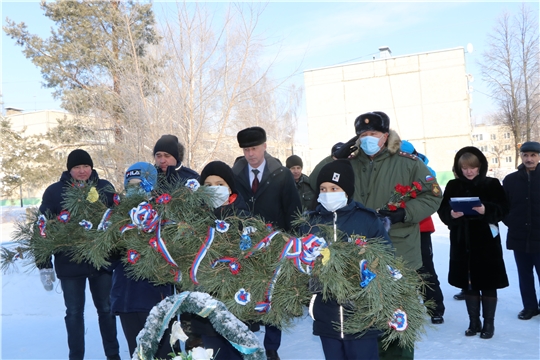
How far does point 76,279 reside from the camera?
14.2 feet

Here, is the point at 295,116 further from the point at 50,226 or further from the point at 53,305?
the point at 50,226

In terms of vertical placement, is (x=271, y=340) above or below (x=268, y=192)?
below

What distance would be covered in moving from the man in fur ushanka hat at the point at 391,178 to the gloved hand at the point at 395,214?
0.05 metres

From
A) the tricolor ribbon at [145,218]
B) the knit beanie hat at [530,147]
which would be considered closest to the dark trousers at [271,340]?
the tricolor ribbon at [145,218]

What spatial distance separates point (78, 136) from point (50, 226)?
10.6 m

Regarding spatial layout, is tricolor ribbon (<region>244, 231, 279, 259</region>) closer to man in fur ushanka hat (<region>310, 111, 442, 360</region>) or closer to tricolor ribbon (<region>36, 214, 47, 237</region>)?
man in fur ushanka hat (<region>310, 111, 442, 360</region>)

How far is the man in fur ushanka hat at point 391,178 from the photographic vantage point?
3570 millimetres

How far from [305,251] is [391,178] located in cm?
132

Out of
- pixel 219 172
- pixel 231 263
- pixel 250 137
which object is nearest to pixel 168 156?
pixel 250 137

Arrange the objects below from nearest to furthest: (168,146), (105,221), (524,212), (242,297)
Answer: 1. (242,297)
2. (105,221)
3. (168,146)
4. (524,212)

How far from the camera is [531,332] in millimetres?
4906

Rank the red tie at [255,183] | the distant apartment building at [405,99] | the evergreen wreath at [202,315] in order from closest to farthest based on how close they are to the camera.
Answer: the evergreen wreath at [202,315]
the red tie at [255,183]
the distant apartment building at [405,99]

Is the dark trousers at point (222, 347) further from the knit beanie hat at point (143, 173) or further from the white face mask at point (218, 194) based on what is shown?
the knit beanie hat at point (143, 173)

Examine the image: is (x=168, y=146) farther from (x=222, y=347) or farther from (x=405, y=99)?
(x=405, y=99)
